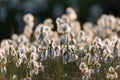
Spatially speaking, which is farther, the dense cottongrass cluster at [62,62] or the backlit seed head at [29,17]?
the backlit seed head at [29,17]

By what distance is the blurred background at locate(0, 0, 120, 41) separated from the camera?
1233 centimetres

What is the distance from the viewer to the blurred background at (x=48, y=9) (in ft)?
40.4

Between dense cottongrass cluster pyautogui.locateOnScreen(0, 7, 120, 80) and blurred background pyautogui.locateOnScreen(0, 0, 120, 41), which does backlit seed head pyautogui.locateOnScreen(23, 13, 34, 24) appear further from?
blurred background pyautogui.locateOnScreen(0, 0, 120, 41)

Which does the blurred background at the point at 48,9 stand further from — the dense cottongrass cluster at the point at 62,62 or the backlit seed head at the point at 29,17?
the dense cottongrass cluster at the point at 62,62

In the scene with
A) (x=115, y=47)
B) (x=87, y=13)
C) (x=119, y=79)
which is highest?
(x=87, y=13)

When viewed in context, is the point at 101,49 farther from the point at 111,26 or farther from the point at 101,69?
the point at 111,26

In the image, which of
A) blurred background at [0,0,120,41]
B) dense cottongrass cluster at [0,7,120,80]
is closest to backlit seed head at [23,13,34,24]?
dense cottongrass cluster at [0,7,120,80]

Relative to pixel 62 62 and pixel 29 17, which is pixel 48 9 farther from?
pixel 62 62

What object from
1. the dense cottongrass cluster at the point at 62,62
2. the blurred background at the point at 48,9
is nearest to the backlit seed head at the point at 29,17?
the dense cottongrass cluster at the point at 62,62

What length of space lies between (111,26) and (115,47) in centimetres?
264

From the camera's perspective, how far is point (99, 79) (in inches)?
219

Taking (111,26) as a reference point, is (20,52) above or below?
below

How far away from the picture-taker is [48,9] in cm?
1305

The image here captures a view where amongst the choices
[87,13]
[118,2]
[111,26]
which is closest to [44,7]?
A: [87,13]
